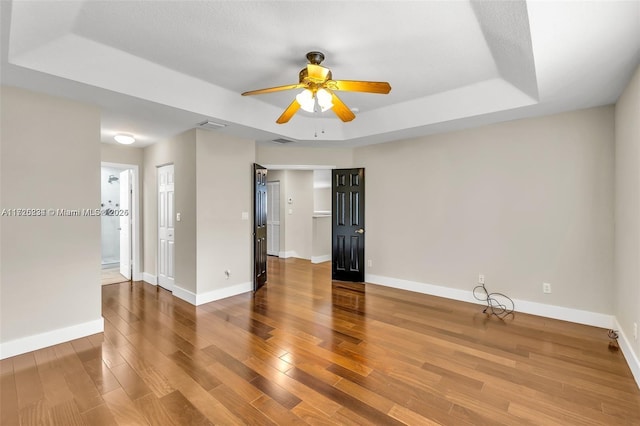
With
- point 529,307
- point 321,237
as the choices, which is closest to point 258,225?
point 321,237

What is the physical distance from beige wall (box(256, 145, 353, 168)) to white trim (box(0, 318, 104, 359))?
3359 millimetres

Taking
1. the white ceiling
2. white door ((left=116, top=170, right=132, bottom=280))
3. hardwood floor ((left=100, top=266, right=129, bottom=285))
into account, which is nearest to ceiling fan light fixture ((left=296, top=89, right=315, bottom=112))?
the white ceiling

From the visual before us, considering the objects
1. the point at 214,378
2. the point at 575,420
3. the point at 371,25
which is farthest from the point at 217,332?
the point at 371,25

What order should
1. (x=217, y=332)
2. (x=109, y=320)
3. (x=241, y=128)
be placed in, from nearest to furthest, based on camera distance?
(x=217, y=332)
(x=109, y=320)
(x=241, y=128)

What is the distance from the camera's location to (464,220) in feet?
14.4

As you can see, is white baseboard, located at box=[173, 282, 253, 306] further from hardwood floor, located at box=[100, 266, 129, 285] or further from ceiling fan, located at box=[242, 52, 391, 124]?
ceiling fan, located at box=[242, 52, 391, 124]

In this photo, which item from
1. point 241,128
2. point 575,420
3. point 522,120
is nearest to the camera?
point 575,420

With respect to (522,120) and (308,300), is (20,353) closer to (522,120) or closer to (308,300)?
(308,300)

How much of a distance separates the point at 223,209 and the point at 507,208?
13.5ft

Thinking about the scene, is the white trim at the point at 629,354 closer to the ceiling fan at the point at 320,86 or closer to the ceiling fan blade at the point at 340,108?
the ceiling fan at the point at 320,86

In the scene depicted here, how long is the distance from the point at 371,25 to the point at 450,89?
5.73 ft

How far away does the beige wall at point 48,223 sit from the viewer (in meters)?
2.80

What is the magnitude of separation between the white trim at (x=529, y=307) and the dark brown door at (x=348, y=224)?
0.64m

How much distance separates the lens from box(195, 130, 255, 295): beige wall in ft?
14.1
